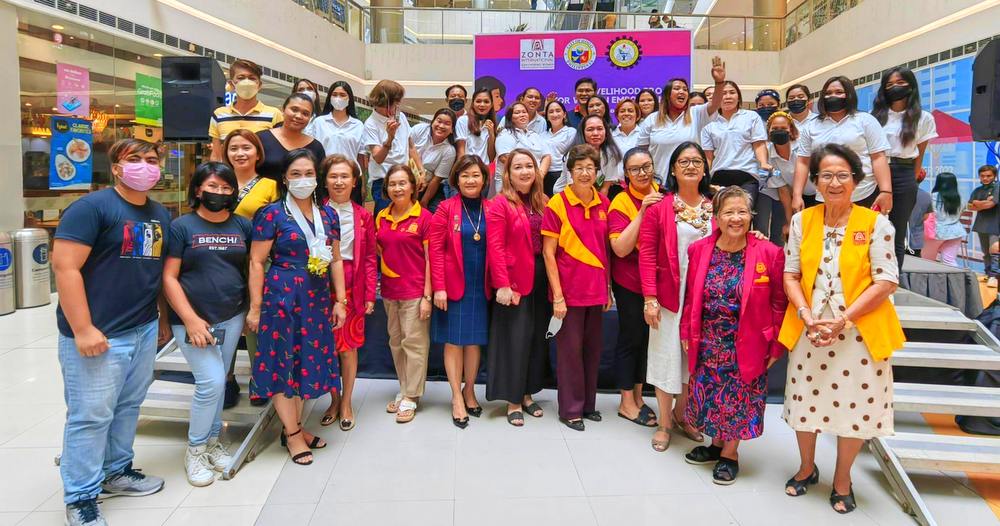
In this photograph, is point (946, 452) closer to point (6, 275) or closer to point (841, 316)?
point (841, 316)

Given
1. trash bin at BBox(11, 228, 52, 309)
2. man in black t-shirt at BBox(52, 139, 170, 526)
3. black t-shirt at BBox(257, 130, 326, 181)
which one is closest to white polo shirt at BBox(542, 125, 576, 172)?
black t-shirt at BBox(257, 130, 326, 181)

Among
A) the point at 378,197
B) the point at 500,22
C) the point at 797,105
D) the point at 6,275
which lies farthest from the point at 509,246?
the point at 500,22

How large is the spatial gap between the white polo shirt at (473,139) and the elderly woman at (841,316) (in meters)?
2.91

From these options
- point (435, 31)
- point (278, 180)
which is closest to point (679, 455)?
point (278, 180)

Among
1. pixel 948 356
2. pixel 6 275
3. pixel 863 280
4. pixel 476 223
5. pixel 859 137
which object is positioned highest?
pixel 859 137

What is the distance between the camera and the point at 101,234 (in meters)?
2.34

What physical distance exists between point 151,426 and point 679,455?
3070 mm

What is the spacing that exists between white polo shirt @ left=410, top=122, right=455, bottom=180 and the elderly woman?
288 cm

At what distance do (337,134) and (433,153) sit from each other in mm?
855

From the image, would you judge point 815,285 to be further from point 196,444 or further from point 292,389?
point 196,444

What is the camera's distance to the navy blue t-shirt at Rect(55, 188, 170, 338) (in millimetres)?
2287

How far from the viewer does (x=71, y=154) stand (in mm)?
6945

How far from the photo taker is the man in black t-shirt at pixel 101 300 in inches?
89.5

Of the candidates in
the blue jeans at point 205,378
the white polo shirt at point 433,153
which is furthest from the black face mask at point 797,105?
the blue jeans at point 205,378
